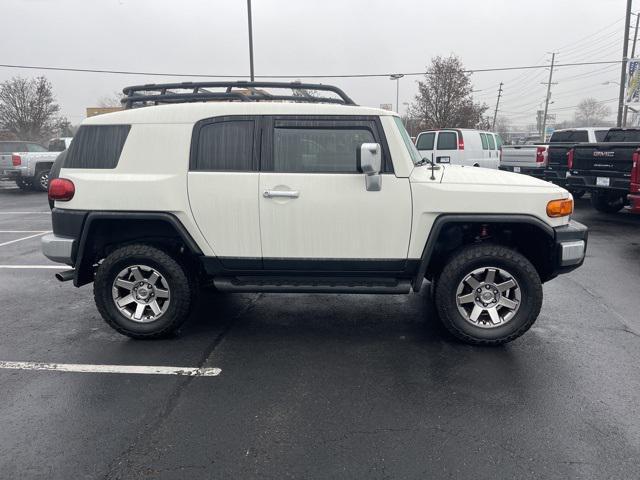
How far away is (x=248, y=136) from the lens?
3994 mm

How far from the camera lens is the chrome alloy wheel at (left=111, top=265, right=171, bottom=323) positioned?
416 cm

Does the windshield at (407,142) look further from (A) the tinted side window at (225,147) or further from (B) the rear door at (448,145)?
(B) the rear door at (448,145)

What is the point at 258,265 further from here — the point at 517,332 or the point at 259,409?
the point at 517,332

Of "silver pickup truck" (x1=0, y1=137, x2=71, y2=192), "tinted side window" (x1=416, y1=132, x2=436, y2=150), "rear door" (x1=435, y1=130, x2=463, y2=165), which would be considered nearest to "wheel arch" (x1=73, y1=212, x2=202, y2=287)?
"rear door" (x1=435, y1=130, x2=463, y2=165)

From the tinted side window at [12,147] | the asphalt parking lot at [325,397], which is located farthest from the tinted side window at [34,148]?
the asphalt parking lot at [325,397]

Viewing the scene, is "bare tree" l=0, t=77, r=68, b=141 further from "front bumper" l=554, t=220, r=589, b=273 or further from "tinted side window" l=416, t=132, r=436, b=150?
"front bumper" l=554, t=220, r=589, b=273

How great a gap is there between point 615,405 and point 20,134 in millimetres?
39437

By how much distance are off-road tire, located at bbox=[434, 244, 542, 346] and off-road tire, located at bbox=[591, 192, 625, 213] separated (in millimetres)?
8837

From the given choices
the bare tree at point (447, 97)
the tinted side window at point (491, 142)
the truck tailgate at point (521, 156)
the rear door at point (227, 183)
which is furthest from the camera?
the bare tree at point (447, 97)

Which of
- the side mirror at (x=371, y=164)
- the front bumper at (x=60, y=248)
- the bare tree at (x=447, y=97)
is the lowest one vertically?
the front bumper at (x=60, y=248)

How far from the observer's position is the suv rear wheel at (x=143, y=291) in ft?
13.5

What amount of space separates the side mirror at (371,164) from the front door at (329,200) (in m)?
0.06

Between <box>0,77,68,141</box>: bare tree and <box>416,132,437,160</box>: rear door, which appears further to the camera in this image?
<box>0,77,68,141</box>: bare tree

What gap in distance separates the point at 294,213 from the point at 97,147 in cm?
178
